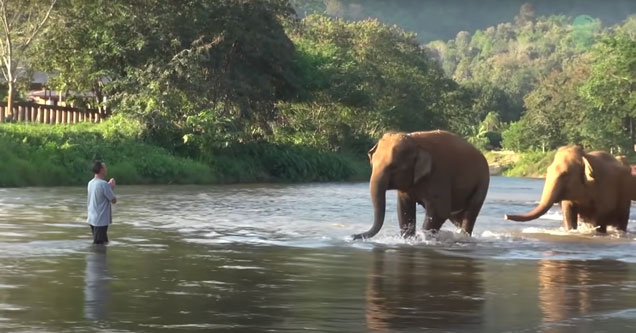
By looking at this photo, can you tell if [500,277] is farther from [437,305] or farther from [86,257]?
[86,257]

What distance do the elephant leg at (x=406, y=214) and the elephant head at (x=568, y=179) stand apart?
2846 mm

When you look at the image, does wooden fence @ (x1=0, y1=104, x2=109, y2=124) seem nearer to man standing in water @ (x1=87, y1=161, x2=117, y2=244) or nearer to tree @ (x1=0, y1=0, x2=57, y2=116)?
tree @ (x1=0, y1=0, x2=57, y2=116)

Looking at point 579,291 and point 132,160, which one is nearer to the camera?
point 579,291

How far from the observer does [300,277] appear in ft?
45.0

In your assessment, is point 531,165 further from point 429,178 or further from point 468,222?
point 429,178

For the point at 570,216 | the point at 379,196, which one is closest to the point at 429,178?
the point at 379,196

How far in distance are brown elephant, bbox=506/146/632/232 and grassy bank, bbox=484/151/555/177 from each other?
221 ft

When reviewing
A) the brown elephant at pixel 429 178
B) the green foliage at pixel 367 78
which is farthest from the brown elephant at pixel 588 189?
the green foliage at pixel 367 78

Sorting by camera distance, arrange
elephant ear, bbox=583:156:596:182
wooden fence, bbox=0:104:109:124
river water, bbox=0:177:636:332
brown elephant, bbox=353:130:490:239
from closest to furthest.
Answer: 1. river water, bbox=0:177:636:332
2. brown elephant, bbox=353:130:490:239
3. elephant ear, bbox=583:156:596:182
4. wooden fence, bbox=0:104:109:124

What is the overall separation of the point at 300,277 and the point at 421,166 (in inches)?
205

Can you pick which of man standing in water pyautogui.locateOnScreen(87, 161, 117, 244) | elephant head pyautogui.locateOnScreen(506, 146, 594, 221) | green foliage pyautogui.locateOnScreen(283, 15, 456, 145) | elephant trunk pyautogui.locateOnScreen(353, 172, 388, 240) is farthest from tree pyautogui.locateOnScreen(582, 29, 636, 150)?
man standing in water pyautogui.locateOnScreen(87, 161, 117, 244)

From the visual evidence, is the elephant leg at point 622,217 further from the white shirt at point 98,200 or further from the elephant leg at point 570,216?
the white shirt at point 98,200

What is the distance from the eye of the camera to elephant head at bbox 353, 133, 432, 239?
18.3 meters

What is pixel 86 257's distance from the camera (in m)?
15.4
